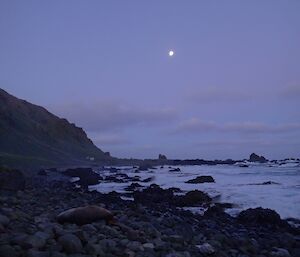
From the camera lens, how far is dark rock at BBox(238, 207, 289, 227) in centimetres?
1648

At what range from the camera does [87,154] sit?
4186 inches

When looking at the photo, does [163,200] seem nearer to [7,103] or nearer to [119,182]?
[119,182]

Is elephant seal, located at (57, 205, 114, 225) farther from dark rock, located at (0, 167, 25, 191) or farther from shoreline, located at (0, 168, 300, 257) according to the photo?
dark rock, located at (0, 167, 25, 191)

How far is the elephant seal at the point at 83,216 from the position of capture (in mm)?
11266

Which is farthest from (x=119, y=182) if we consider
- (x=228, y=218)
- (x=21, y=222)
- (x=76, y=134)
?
(x=76, y=134)

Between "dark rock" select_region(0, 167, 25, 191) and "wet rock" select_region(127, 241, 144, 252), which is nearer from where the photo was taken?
"wet rock" select_region(127, 241, 144, 252)

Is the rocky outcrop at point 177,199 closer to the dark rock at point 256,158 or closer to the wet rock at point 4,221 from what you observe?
the wet rock at point 4,221

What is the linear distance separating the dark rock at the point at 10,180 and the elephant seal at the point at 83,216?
8.71 metres

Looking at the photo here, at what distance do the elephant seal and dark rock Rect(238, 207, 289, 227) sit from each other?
7179 mm

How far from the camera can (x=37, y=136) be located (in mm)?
92938

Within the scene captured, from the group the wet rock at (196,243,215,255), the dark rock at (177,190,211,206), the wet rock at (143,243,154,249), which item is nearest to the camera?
the wet rock at (143,243,154,249)

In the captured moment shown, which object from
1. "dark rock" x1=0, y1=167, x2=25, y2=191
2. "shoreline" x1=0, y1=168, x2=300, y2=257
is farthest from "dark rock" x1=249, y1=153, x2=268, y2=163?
"dark rock" x1=0, y1=167, x2=25, y2=191

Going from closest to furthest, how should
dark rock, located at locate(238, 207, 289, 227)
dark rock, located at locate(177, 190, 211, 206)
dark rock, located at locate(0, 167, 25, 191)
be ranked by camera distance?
dark rock, located at locate(238, 207, 289, 227) → dark rock, located at locate(0, 167, 25, 191) → dark rock, located at locate(177, 190, 211, 206)

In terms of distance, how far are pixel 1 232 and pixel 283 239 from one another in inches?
348
